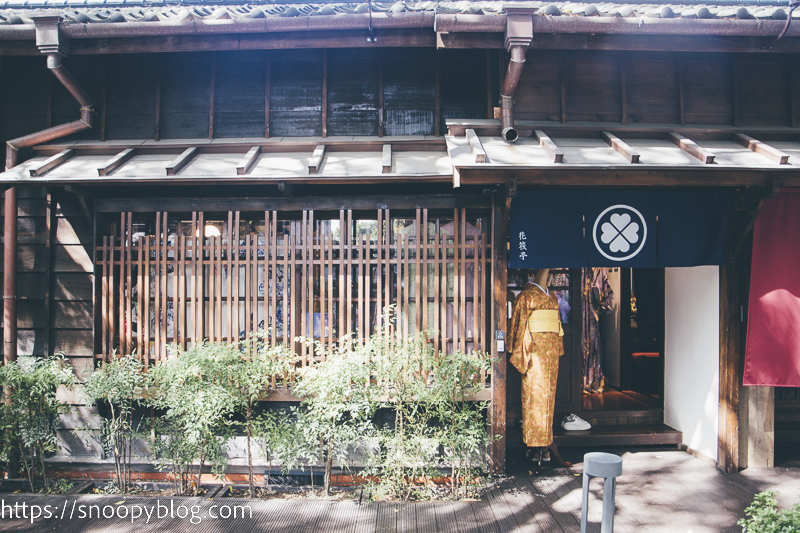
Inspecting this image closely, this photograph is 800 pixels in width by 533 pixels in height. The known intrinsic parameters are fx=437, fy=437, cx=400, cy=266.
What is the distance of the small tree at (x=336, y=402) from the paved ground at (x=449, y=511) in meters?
0.63

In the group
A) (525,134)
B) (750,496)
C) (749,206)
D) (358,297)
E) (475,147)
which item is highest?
(525,134)

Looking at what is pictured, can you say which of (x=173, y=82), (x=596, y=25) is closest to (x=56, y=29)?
(x=173, y=82)

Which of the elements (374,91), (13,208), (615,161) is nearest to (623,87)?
(615,161)

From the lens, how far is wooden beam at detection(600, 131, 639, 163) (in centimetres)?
485

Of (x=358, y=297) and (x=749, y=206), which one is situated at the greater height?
(x=749, y=206)

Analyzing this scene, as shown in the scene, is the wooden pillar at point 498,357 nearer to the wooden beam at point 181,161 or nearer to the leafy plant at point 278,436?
the leafy plant at point 278,436

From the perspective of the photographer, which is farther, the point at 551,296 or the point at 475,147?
the point at 551,296

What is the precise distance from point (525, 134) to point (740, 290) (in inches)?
143

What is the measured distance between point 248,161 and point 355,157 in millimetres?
1342

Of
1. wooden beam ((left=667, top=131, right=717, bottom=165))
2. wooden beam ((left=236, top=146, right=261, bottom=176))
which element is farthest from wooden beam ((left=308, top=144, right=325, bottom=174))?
wooden beam ((left=667, top=131, right=717, bottom=165))

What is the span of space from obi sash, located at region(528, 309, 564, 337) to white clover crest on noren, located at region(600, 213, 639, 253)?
1.18m

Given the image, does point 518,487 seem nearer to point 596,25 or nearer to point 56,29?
point 596,25

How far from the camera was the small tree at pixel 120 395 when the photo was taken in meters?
5.13

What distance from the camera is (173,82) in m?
6.39
